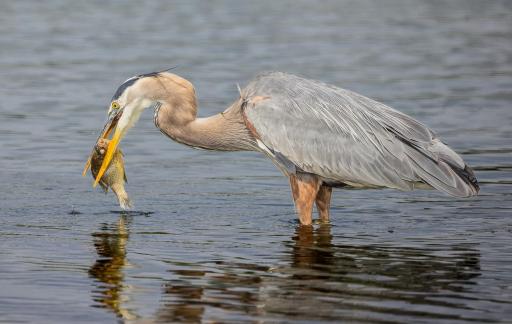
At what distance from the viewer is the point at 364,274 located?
8305 mm

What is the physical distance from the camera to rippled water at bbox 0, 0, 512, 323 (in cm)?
763

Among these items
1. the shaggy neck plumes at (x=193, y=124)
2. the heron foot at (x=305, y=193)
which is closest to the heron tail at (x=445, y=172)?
the heron foot at (x=305, y=193)

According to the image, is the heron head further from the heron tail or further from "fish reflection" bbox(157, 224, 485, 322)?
the heron tail

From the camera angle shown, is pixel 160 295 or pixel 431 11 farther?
pixel 431 11

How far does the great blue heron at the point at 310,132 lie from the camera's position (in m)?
9.66

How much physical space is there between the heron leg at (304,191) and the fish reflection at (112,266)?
149 centimetres

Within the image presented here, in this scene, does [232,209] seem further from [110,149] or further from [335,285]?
[335,285]

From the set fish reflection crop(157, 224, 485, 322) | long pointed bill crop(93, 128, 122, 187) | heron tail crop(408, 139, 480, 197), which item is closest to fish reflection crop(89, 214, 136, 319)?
fish reflection crop(157, 224, 485, 322)

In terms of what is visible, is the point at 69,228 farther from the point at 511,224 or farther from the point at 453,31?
the point at 453,31

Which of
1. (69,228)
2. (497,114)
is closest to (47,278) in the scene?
(69,228)

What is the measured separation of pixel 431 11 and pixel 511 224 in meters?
17.8

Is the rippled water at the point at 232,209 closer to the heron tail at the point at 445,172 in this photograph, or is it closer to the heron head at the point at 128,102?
the heron tail at the point at 445,172

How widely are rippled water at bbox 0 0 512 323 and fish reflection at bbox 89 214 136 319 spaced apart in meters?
0.02

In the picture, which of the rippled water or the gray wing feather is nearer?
the rippled water
